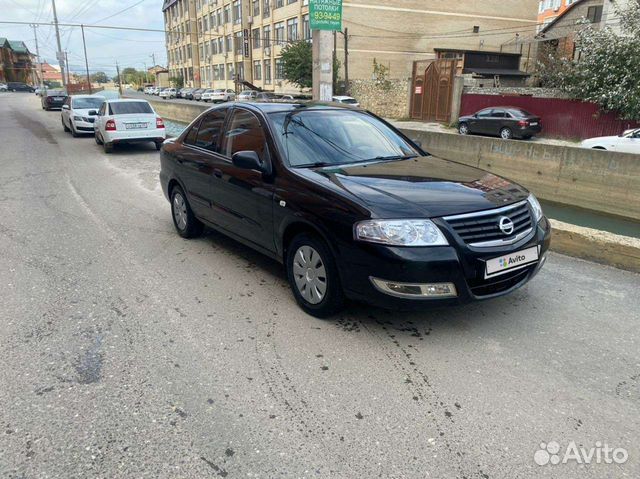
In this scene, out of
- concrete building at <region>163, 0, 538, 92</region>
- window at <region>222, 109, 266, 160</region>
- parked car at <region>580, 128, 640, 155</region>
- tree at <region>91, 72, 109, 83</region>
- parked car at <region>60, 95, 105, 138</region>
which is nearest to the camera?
window at <region>222, 109, 266, 160</region>

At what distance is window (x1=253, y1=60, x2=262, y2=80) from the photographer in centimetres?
5972

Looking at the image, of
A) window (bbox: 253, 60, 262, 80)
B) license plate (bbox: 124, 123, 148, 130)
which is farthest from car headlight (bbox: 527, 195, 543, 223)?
window (bbox: 253, 60, 262, 80)

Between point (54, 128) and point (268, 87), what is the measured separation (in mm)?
38246

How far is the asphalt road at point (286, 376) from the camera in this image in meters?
2.47

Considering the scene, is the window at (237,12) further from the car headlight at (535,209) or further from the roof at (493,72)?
the car headlight at (535,209)

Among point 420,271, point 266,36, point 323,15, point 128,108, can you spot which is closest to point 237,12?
point 266,36

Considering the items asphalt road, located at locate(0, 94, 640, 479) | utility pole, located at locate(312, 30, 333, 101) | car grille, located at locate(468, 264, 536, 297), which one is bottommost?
asphalt road, located at locate(0, 94, 640, 479)

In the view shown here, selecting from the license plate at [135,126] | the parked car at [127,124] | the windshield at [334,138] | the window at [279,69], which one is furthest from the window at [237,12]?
the windshield at [334,138]

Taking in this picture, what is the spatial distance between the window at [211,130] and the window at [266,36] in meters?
53.9

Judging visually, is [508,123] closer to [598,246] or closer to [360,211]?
[598,246]

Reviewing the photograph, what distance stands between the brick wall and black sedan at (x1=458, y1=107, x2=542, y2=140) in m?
11.3

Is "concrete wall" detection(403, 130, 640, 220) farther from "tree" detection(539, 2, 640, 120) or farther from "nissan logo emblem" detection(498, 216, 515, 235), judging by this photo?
"tree" detection(539, 2, 640, 120)

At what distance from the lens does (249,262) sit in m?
5.30

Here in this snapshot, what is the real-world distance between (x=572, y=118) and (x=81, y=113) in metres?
20.7
